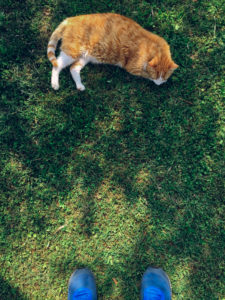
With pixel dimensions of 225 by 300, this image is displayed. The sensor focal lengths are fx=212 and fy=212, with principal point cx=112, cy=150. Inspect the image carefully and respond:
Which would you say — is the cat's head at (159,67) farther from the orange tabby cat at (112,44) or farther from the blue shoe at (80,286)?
the blue shoe at (80,286)

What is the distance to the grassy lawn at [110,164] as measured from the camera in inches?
124

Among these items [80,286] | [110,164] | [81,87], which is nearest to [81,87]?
[81,87]

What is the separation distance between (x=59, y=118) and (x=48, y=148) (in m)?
0.49

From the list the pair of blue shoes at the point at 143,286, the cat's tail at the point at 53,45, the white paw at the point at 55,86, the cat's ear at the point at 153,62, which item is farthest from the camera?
the white paw at the point at 55,86

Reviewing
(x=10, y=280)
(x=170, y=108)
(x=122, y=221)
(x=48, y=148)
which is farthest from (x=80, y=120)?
(x=10, y=280)

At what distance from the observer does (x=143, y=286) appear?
308 cm

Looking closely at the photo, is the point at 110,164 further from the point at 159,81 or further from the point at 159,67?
the point at 159,67

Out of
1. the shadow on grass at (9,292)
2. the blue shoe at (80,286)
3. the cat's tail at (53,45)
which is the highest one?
the cat's tail at (53,45)

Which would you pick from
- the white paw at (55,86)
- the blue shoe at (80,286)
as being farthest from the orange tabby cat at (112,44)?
the blue shoe at (80,286)

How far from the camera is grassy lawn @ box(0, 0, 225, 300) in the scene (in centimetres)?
316

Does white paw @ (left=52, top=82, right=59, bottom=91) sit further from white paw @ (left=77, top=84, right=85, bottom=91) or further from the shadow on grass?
the shadow on grass

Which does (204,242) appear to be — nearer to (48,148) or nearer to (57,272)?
(57,272)

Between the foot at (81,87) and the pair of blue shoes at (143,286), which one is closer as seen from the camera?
the pair of blue shoes at (143,286)

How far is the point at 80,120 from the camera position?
3229mm
